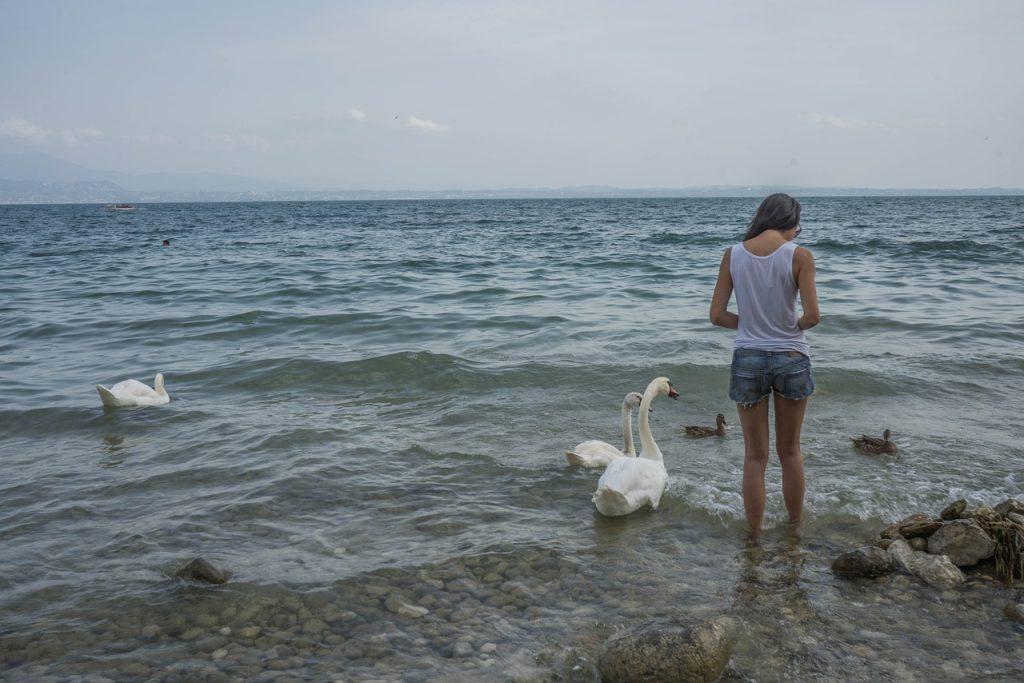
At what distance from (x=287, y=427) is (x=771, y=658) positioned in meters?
6.00

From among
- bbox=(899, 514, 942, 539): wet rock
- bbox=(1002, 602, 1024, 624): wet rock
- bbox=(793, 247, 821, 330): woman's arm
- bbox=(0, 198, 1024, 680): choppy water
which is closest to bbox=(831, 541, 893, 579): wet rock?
bbox=(0, 198, 1024, 680): choppy water

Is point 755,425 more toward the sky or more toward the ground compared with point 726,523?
more toward the sky

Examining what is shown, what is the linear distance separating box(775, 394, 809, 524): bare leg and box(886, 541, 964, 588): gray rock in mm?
720

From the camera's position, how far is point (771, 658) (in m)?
4.01

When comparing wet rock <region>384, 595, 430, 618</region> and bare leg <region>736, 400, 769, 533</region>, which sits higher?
bare leg <region>736, 400, 769, 533</region>

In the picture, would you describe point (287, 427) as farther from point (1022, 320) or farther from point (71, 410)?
point (1022, 320)

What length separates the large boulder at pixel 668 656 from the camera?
3.75 metres

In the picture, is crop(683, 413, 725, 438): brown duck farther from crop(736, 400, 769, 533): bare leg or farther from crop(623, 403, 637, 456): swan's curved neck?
crop(736, 400, 769, 533): bare leg

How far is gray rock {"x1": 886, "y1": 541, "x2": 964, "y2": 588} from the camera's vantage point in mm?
4703

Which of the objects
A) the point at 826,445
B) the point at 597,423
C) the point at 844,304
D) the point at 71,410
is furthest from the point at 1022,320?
the point at 71,410

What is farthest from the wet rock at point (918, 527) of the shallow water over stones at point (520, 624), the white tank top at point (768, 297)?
the white tank top at point (768, 297)

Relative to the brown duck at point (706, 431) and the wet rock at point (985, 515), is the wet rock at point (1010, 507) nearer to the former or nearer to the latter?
the wet rock at point (985, 515)

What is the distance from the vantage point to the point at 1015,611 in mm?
4277

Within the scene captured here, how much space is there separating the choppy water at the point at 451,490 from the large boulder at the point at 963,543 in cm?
21
